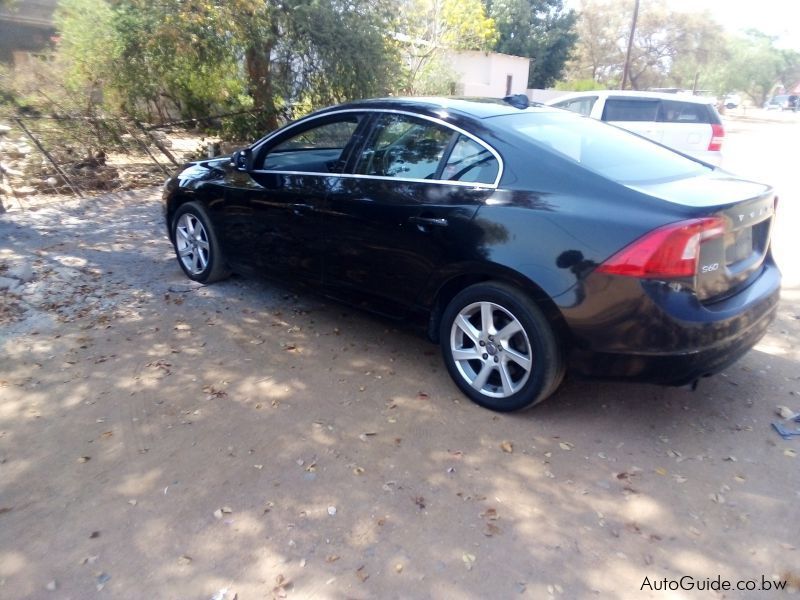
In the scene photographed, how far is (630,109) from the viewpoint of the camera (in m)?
11.3

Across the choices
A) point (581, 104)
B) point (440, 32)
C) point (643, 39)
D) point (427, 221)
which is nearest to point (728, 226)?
point (427, 221)

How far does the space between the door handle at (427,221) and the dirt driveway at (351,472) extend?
1.03m

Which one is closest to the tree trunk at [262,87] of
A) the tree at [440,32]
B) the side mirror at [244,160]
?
the tree at [440,32]

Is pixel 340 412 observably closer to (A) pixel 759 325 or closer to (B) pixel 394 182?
(B) pixel 394 182

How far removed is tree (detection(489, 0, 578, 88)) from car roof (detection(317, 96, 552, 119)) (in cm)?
3174

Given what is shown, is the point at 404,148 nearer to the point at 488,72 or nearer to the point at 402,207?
the point at 402,207

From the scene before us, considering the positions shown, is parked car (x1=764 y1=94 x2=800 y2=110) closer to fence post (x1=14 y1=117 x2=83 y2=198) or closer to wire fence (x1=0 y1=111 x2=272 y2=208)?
wire fence (x1=0 y1=111 x2=272 y2=208)

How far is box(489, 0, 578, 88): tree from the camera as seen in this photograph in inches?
1335

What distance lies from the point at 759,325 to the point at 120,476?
3.48 metres

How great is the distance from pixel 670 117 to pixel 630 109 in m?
0.67

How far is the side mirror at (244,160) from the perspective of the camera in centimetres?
512

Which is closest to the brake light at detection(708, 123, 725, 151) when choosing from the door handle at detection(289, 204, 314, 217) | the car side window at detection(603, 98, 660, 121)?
the car side window at detection(603, 98, 660, 121)

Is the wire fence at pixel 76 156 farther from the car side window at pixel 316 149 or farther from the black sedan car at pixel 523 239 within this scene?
the black sedan car at pixel 523 239

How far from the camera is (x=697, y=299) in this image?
10.7 ft
